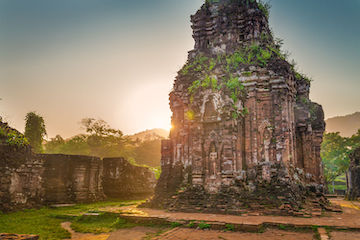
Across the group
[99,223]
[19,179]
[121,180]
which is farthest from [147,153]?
[99,223]

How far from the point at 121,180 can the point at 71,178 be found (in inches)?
135

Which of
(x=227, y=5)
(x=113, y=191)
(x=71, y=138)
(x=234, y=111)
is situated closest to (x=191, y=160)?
(x=234, y=111)

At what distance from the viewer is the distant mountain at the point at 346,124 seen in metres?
120

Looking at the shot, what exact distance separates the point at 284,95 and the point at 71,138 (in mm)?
39375

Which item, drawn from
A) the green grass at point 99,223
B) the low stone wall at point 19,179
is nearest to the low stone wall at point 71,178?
the low stone wall at point 19,179

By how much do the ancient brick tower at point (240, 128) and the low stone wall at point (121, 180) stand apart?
15.9 ft

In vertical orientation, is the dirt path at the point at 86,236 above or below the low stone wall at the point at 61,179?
below

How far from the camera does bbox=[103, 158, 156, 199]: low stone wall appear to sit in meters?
16.3

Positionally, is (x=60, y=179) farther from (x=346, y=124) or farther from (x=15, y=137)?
(x=346, y=124)

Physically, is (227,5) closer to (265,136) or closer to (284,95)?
(284,95)

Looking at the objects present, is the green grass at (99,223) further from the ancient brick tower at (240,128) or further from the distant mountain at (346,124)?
the distant mountain at (346,124)

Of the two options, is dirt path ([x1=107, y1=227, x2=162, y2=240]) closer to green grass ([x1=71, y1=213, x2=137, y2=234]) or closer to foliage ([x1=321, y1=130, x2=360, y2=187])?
green grass ([x1=71, y1=213, x2=137, y2=234])

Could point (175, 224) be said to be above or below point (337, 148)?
below

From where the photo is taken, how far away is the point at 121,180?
16.6 meters
